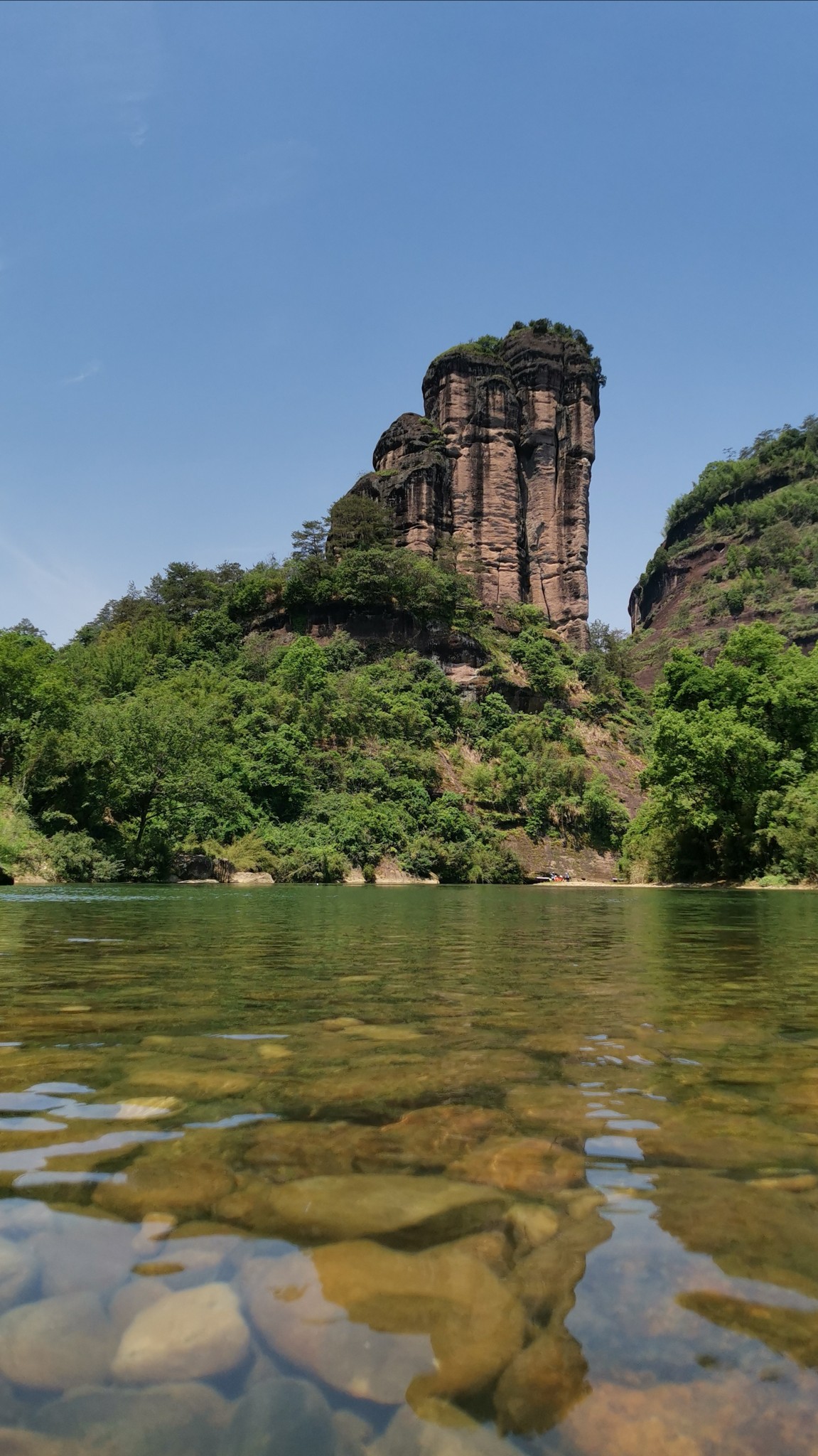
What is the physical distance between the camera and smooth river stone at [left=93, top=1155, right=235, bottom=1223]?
2.14 metres

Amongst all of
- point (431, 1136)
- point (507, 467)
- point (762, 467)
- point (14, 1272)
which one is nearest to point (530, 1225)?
point (431, 1136)

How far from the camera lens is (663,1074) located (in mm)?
3617

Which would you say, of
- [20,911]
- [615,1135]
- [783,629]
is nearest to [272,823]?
[20,911]

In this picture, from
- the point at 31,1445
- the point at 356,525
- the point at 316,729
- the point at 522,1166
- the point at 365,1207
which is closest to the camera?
the point at 31,1445

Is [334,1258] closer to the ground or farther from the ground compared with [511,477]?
closer to the ground

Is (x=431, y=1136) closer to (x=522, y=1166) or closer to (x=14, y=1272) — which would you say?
(x=522, y=1166)

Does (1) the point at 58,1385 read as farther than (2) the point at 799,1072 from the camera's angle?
No

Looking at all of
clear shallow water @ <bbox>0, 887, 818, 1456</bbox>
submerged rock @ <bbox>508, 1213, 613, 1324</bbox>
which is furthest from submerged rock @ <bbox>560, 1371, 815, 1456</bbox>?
submerged rock @ <bbox>508, 1213, 613, 1324</bbox>

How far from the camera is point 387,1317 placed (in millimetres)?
1650

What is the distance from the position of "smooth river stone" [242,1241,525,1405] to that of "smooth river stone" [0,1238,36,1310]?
1.52 feet

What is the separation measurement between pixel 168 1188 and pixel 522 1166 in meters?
1.04

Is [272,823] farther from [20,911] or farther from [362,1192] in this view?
[362,1192]

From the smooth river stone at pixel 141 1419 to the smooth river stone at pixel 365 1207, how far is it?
57cm

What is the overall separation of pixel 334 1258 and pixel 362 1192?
347mm
